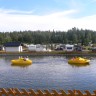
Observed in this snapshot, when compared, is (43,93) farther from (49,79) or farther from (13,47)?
(13,47)

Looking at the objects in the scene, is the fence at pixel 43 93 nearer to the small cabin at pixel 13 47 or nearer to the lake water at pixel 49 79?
the lake water at pixel 49 79

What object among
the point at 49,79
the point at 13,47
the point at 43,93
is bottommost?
the point at 49,79

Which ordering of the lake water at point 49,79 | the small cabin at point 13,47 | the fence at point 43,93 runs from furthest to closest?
1. the small cabin at point 13,47
2. the lake water at point 49,79
3. the fence at point 43,93

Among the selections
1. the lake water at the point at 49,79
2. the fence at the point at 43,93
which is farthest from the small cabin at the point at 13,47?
the fence at the point at 43,93

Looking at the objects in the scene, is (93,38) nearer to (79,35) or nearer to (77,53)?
(79,35)

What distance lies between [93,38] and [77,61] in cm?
10330

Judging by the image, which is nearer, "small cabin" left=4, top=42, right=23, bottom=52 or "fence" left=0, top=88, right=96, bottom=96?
"fence" left=0, top=88, right=96, bottom=96

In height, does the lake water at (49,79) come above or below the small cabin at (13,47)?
below

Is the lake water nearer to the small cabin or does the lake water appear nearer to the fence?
the fence

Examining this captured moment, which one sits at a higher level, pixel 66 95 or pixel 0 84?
pixel 66 95

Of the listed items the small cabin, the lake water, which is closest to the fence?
the lake water

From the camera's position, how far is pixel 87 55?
9100 centimetres

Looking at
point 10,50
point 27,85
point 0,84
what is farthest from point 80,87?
point 10,50

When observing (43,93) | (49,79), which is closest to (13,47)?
(49,79)
